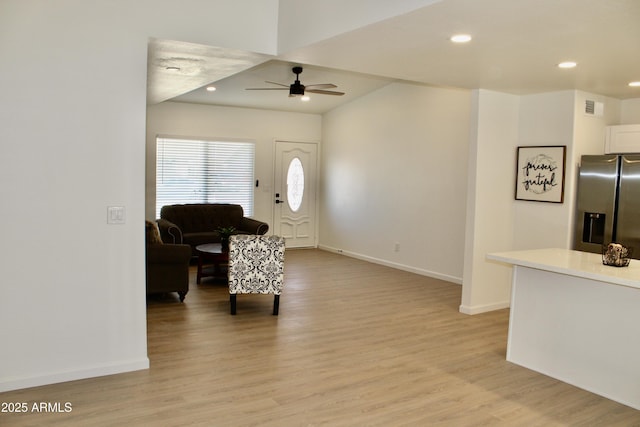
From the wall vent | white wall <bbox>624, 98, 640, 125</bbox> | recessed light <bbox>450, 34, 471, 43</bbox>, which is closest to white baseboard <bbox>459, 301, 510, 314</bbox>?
the wall vent

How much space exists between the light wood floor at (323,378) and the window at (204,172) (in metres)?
3.31

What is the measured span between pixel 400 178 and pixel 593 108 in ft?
10.4

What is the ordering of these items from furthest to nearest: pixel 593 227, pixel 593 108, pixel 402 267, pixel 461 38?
1. pixel 402 267
2. pixel 593 108
3. pixel 593 227
4. pixel 461 38

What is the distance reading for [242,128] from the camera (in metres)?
9.31

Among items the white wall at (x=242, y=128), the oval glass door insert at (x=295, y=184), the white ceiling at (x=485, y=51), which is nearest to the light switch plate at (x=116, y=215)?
the white ceiling at (x=485, y=51)

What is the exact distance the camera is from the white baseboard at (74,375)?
3377 mm

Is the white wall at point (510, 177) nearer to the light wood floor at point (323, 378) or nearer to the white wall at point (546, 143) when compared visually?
the white wall at point (546, 143)

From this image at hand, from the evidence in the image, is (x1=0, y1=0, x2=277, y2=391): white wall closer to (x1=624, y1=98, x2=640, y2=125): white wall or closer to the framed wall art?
the framed wall art

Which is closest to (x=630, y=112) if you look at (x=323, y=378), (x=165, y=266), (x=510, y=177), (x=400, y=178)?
(x=510, y=177)

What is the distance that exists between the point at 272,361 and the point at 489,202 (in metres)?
3.10

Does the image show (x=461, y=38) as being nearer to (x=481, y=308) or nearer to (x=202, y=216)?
(x=481, y=308)

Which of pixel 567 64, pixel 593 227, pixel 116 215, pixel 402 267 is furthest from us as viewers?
pixel 402 267

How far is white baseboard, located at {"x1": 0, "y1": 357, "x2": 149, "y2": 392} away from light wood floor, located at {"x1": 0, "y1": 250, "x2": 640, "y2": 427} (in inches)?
2.2

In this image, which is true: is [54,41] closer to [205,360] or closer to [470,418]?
[205,360]
